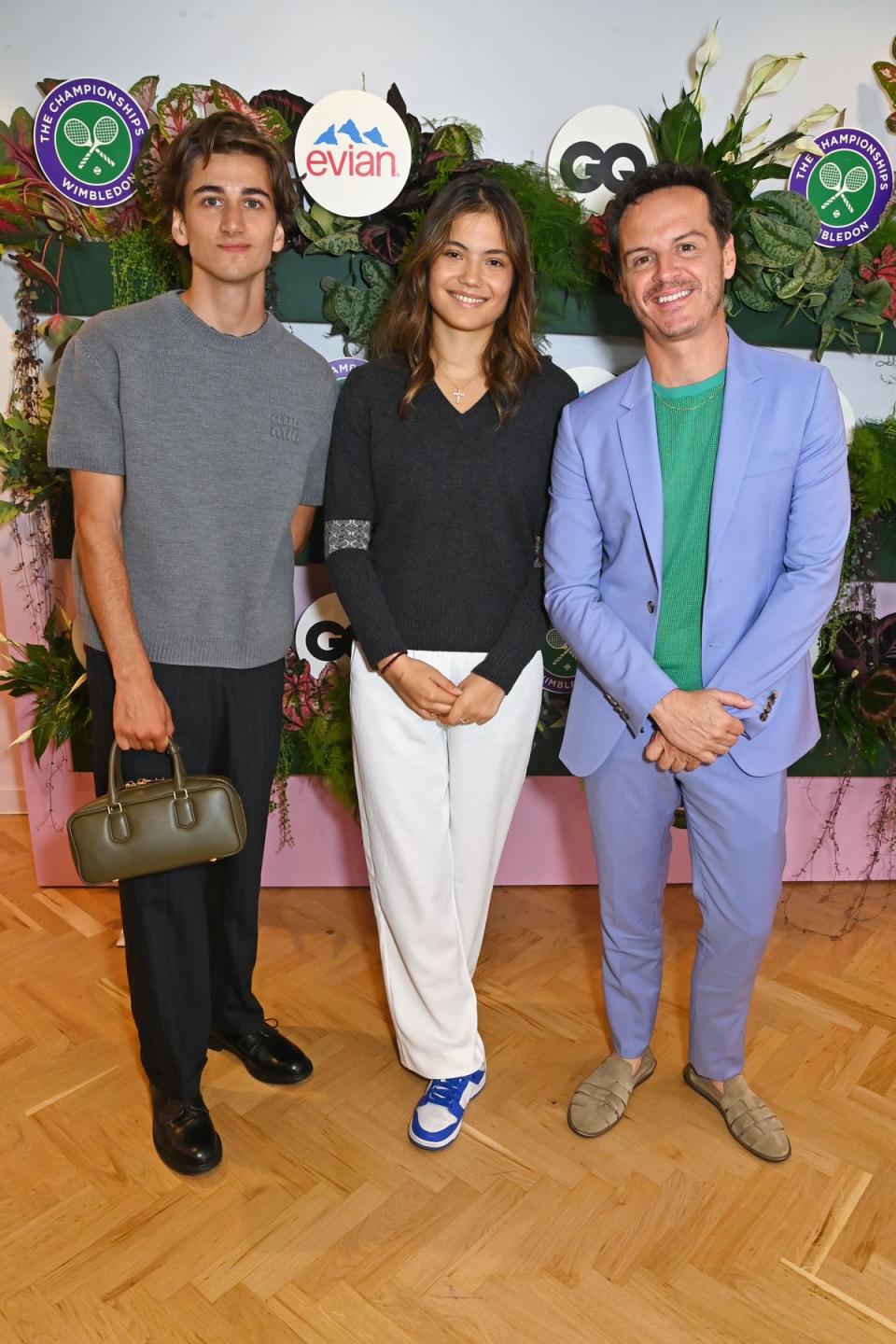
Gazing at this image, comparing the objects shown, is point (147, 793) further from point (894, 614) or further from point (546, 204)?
point (894, 614)

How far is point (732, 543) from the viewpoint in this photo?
1738 mm

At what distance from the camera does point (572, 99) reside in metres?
2.74

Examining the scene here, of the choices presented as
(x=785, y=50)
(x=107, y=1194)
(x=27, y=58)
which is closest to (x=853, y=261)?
(x=785, y=50)

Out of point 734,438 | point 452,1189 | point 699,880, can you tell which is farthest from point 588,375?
point 452,1189

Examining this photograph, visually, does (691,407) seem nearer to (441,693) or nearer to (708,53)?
(441,693)

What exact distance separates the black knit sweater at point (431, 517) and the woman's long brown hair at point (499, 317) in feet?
0.09

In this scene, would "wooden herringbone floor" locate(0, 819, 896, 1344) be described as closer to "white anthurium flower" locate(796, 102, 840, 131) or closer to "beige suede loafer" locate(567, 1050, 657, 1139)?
"beige suede loafer" locate(567, 1050, 657, 1139)

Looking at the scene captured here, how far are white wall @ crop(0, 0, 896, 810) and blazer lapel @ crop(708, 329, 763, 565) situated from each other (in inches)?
56.3

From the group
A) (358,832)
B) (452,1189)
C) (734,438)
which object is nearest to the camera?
(734,438)

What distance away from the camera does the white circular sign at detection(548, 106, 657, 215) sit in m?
2.69

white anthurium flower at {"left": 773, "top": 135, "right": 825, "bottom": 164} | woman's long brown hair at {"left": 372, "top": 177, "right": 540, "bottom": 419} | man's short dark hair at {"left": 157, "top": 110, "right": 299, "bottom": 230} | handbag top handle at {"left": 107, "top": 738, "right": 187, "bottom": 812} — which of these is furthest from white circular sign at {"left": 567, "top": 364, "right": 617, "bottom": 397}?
handbag top handle at {"left": 107, "top": 738, "right": 187, "bottom": 812}

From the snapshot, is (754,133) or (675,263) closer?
(675,263)

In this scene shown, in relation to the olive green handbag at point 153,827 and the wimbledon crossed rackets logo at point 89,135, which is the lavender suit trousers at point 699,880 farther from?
the wimbledon crossed rackets logo at point 89,135

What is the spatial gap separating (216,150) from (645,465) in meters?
0.97
